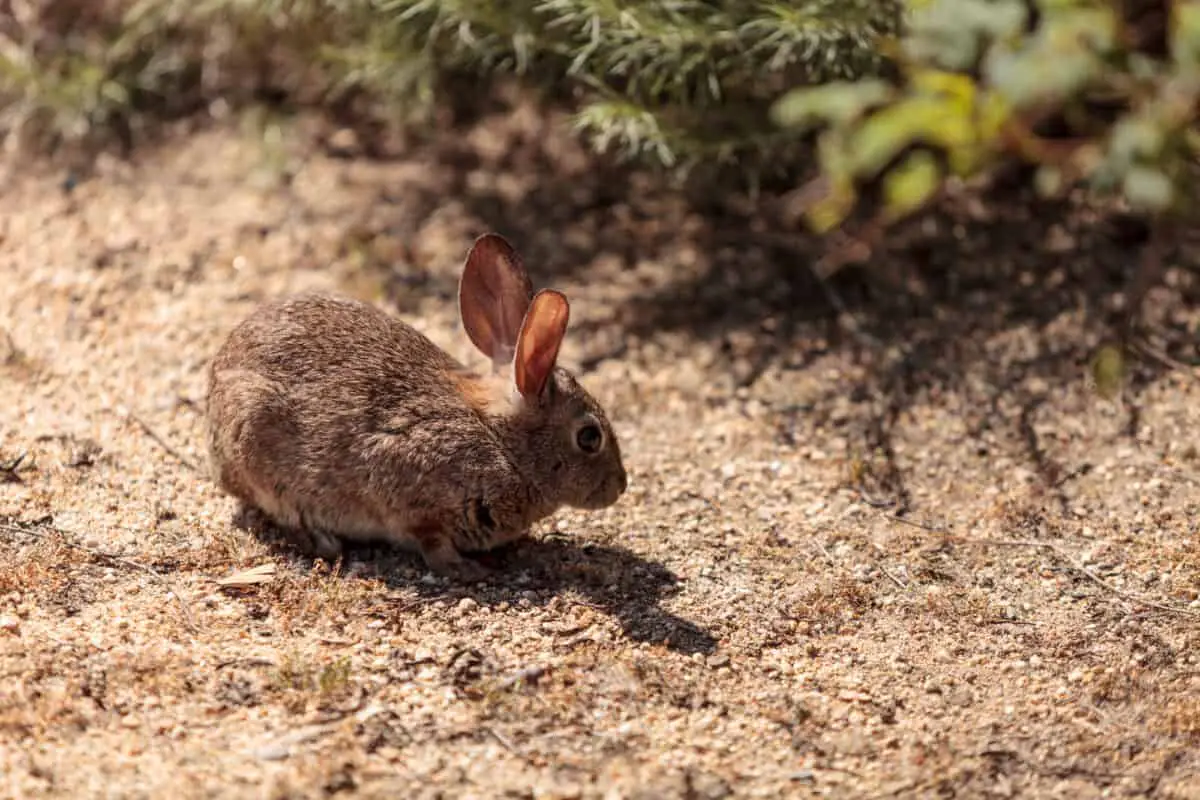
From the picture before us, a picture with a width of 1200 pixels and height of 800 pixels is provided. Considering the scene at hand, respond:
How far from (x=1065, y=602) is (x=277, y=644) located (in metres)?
2.81

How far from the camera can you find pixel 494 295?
17.7ft

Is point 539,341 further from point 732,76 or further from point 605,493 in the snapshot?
point 732,76

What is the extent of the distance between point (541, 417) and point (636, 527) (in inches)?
26.2

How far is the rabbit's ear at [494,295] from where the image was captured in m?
5.30

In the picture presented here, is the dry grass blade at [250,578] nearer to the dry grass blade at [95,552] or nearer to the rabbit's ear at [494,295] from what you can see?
the dry grass blade at [95,552]

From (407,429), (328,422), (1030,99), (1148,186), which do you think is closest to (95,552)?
(328,422)

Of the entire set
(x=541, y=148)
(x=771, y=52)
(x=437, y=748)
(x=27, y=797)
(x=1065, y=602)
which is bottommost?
(x=1065, y=602)

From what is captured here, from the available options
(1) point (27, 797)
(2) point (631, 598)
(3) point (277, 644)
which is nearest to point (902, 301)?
(2) point (631, 598)

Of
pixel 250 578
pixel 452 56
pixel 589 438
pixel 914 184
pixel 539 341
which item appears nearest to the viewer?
pixel 914 184

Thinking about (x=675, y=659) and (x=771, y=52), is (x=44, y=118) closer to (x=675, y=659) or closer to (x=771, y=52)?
(x=771, y=52)

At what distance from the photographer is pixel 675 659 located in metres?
4.67

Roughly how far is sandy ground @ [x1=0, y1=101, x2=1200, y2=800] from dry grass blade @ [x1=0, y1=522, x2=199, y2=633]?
17 mm

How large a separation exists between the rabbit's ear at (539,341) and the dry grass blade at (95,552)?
1.42 meters

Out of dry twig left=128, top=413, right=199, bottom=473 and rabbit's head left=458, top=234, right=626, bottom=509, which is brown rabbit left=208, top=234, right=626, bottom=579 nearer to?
rabbit's head left=458, top=234, right=626, bottom=509
